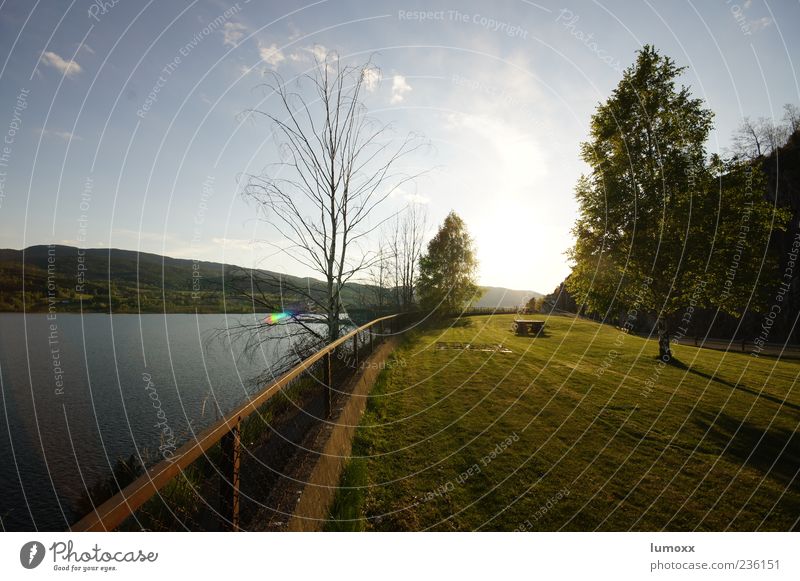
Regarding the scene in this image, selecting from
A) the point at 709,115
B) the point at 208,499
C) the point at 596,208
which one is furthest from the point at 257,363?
the point at 709,115

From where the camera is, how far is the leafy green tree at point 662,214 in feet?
35.6

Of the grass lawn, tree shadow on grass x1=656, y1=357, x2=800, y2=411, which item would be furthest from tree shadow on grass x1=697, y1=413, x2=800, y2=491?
tree shadow on grass x1=656, y1=357, x2=800, y2=411

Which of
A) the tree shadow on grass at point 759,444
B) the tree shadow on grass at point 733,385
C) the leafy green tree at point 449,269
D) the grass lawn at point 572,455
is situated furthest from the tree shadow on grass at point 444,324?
the tree shadow on grass at point 759,444

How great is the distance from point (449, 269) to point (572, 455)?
107ft

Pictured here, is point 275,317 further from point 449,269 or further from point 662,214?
point 449,269

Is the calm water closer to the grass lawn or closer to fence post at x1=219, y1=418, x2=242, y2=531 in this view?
fence post at x1=219, y1=418, x2=242, y2=531

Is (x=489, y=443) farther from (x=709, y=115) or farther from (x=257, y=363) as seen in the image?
(x=257, y=363)

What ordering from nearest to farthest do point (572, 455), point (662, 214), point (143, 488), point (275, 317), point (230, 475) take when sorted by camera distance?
1. point (143, 488)
2. point (230, 475)
3. point (572, 455)
4. point (275, 317)
5. point (662, 214)

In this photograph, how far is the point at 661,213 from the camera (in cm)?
1198

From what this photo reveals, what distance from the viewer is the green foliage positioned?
35.6ft

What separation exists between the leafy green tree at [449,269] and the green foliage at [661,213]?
2249cm

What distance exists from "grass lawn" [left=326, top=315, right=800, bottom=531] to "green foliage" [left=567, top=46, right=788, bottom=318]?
12.7ft

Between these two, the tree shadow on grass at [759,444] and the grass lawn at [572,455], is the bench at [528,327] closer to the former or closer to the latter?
the grass lawn at [572,455]

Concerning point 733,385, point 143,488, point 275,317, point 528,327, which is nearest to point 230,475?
point 143,488
